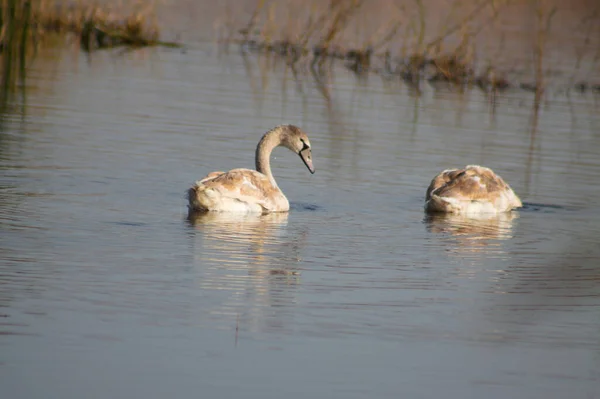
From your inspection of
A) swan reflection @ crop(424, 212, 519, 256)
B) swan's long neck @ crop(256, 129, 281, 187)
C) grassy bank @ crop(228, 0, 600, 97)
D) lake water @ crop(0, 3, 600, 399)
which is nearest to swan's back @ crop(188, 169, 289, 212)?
lake water @ crop(0, 3, 600, 399)

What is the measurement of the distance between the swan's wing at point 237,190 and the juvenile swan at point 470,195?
1.60 m

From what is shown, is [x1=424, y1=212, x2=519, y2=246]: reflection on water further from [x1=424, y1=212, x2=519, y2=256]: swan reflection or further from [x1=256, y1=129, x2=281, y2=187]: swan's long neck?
[x1=256, y1=129, x2=281, y2=187]: swan's long neck

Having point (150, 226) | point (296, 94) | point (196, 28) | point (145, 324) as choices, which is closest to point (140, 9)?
point (196, 28)

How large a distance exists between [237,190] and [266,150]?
67.2 inches

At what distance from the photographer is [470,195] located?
1198cm

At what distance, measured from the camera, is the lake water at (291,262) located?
6.00 meters

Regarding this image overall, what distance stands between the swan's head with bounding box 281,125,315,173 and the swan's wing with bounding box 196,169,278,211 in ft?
5.32

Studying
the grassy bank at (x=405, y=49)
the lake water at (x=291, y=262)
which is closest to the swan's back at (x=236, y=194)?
the lake water at (x=291, y=262)

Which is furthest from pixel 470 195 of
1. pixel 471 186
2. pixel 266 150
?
pixel 266 150

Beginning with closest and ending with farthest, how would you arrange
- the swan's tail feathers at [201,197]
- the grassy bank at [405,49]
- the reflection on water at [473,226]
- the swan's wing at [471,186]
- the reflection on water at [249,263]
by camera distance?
the reflection on water at [249,263]
the reflection on water at [473,226]
the swan's tail feathers at [201,197]
the swan's wing at [471,186]
the grassy bank at [405,49]

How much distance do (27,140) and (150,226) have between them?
15.4ft

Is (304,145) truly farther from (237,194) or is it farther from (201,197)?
(201,197)

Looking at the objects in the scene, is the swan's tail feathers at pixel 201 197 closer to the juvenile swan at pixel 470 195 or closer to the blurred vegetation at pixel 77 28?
the juvenile swan at pixel 470 195

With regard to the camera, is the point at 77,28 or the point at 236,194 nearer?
the point at 236,194
